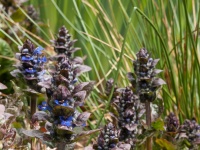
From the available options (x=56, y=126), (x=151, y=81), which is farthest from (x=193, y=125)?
(x=56, y=126)

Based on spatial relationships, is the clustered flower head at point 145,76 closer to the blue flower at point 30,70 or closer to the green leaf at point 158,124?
the green leaf at point 158,124

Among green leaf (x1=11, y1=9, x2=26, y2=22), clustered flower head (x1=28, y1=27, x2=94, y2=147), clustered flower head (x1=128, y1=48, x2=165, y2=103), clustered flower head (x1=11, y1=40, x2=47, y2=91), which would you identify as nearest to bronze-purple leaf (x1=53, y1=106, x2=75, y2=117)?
clustered flower head (x1=28, y1=27, x2=94, y2=147)

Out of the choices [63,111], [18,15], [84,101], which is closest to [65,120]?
[63,111]

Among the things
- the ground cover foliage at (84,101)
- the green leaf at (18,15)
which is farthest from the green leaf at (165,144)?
the green leaf at (18,15)

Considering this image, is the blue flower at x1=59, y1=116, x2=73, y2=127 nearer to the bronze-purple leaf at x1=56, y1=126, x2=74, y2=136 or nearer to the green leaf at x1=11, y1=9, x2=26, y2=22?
the bronze-purple leaf at x1=56, y1=126, x2=74, y2=136

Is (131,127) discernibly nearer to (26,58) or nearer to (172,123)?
(172,123)
